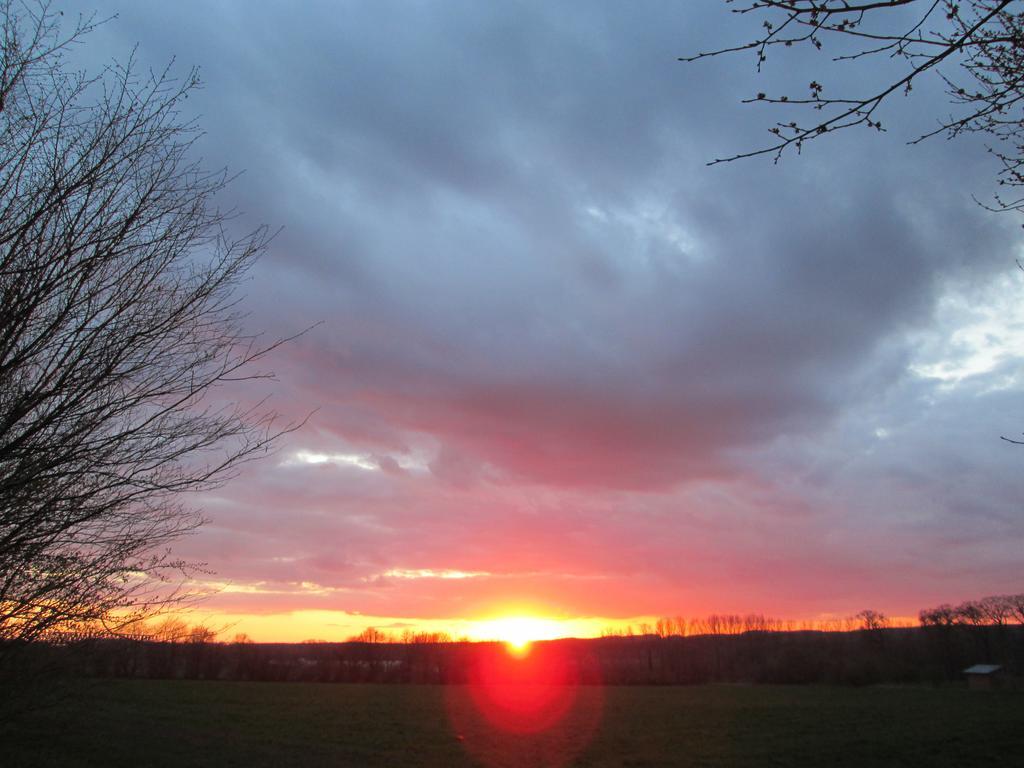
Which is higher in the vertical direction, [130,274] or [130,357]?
[130,274]

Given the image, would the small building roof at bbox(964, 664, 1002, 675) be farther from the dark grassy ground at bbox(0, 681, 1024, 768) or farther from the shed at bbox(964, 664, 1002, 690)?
the dark grassy ground at bbox(0, 681, 1024, 768)

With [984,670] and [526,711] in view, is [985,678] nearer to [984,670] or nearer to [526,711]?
[984,670]

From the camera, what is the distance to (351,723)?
36.2 meters

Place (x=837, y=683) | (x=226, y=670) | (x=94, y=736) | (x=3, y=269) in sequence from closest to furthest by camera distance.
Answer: (x=3, y=269)
(x=94, y=736)
(x=226, y=670)
(x=837, y=683)

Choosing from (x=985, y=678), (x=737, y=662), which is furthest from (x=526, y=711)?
(x=737, y=662)

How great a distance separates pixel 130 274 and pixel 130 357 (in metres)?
0.56

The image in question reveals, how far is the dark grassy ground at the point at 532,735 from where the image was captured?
77.4 feet

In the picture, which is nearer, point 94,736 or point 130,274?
point 130,274

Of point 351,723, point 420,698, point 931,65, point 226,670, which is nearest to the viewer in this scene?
point 931,65

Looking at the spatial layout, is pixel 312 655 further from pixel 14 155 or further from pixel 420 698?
pixel 14 155

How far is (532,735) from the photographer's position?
3434 centimetres

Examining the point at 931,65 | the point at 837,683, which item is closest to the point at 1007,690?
the point at 837,683

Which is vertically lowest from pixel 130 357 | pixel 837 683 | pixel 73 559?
pixel 837 683

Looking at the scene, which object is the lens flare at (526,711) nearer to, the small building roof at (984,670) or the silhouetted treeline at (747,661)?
the silhouetted treeline at (747,661)
